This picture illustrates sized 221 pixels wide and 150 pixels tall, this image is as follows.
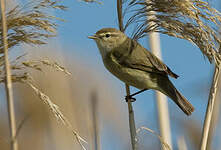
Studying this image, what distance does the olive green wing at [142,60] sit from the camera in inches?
105

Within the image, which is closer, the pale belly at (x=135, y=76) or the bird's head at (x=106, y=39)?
the pale belly at (x=135, y=76)

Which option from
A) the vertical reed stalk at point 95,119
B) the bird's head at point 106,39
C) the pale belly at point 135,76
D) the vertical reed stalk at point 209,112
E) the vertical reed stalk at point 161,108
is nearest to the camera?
the vertical reed stalk at point 95,119

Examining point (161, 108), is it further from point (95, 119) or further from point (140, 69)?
point (95, 119)

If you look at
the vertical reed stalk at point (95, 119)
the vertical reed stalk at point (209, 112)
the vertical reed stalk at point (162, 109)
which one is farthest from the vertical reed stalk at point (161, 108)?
the vertical reed stalk at point (95, 119)

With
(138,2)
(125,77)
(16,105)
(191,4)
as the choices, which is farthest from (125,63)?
(16,105)

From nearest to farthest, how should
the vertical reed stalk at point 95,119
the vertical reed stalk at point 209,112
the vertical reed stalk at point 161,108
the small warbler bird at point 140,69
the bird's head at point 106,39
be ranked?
the vertical reed stalk at point 95,119 → the vertical reed stalk at point 209,112 → the vertical reed stalk at point 161,108 → the small warbler bird at point 140,69 → the bird's head at point 106,39

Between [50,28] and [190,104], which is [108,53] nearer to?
[190,104]

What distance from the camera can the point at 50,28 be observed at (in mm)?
1817

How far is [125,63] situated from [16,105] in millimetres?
1542

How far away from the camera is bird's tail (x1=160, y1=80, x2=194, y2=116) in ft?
Result: 8.50

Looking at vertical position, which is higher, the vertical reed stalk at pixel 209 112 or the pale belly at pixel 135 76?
the pale belly at pixel 135 76

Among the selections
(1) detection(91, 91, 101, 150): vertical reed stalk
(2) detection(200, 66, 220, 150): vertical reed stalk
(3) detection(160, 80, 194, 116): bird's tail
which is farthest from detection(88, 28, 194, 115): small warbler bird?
(1) detection(91, 91, 101, 150): vertical reed stalk

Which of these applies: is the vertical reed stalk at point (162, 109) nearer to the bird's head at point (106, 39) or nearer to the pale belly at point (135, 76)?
the pale belly at point (135, 76)

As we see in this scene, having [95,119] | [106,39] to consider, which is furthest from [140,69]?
[95,119]
